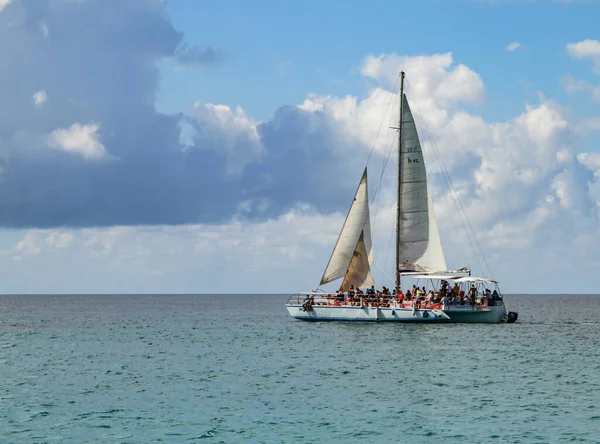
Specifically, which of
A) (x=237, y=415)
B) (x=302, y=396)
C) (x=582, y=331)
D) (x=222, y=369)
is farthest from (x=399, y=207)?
(x=237, y=415)

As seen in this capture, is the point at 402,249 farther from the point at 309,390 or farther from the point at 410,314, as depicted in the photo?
the point at 309,390

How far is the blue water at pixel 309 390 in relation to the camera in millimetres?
33906

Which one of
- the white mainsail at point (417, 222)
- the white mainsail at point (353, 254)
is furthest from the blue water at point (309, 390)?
the white mainsail at point (417, 222)

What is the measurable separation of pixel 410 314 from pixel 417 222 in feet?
40.6

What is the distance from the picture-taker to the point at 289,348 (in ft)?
217

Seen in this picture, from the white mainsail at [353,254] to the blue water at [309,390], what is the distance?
35.4 ft

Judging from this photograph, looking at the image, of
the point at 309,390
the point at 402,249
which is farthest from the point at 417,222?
the point at 309,390

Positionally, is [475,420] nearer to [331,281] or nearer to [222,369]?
[222,369]

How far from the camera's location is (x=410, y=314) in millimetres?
78500

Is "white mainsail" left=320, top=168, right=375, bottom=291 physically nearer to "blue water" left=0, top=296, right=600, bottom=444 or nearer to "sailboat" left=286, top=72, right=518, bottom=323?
"sailboat" left=286, top=72, right=518, bottom=323

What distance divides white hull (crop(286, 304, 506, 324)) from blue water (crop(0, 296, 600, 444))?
235 centimetres

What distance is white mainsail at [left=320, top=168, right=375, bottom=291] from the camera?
86375 mm

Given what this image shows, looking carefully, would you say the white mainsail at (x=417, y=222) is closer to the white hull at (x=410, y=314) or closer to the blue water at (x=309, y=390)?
the white hull at (x=410, y=314)

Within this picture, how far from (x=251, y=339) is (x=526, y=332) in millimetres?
27492
